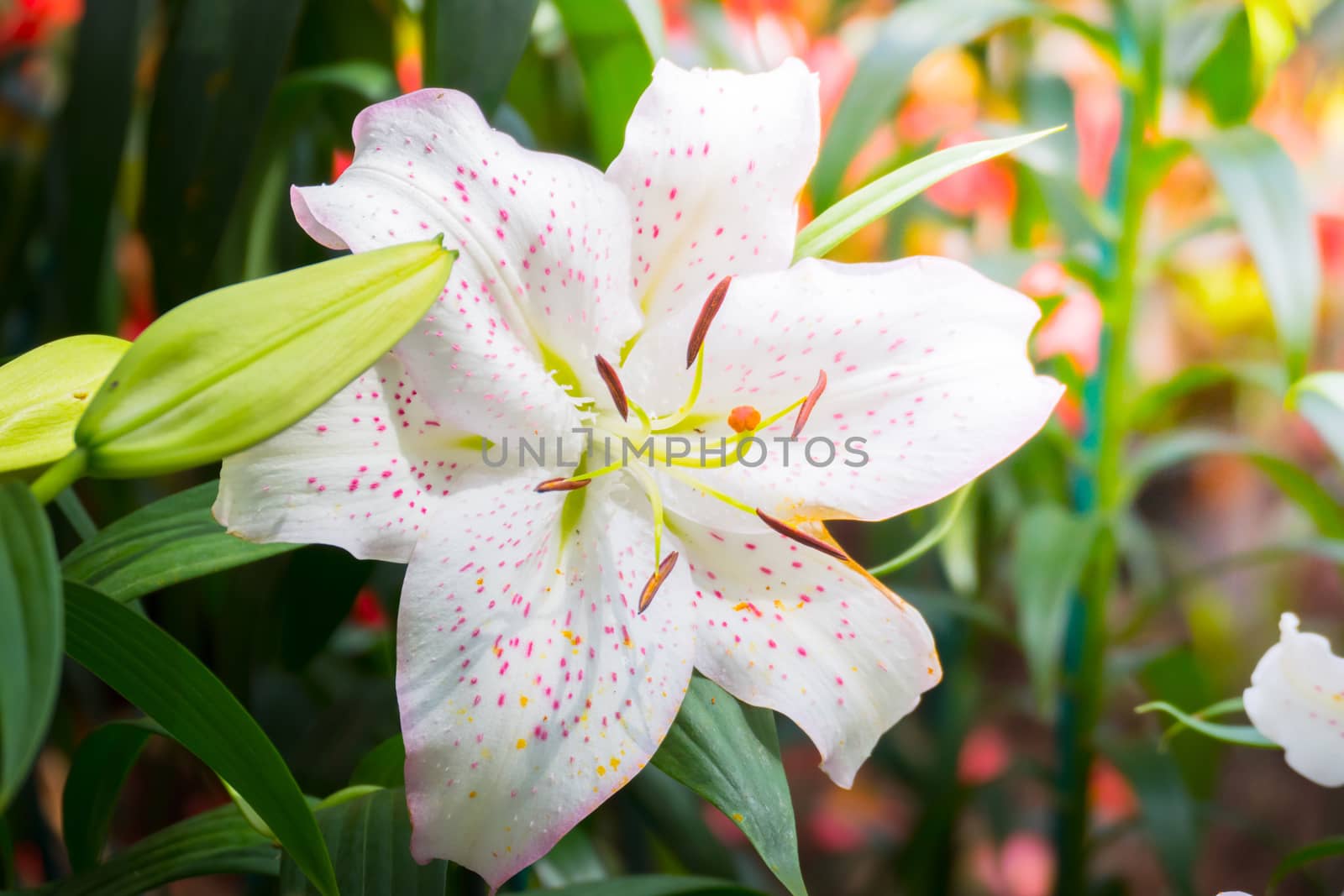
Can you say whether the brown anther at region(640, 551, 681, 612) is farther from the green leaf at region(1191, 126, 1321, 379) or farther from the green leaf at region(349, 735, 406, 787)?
the green leaf at region(1191, 126, 1321, 379)

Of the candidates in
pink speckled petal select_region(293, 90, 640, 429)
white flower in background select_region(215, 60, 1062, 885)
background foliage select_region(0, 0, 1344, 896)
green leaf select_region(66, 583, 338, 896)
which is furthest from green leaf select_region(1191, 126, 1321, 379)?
green leaf select_region(66, 583, 338, 896)

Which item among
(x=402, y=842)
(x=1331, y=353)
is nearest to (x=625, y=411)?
(x=402, y=842)

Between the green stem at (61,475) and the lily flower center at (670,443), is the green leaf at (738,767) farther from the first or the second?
the green stem at (61,475)

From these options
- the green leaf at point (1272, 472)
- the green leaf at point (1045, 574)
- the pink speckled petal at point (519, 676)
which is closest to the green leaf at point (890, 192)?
the pink speckled petal at point (519, 676)

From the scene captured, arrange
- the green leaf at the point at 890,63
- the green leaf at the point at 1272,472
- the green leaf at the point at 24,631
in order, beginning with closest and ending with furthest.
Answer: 1. the green leaf at the point at 24,631
2. the green leaf at the point at 890,63
3. the green leaf at the point at 1272,472

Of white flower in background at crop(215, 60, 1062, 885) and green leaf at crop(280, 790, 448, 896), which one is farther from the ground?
white flower in background at crop(215, 60, 1062, 885)

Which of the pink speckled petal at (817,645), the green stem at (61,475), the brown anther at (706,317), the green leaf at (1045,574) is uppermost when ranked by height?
the brown anther at (706,317)
